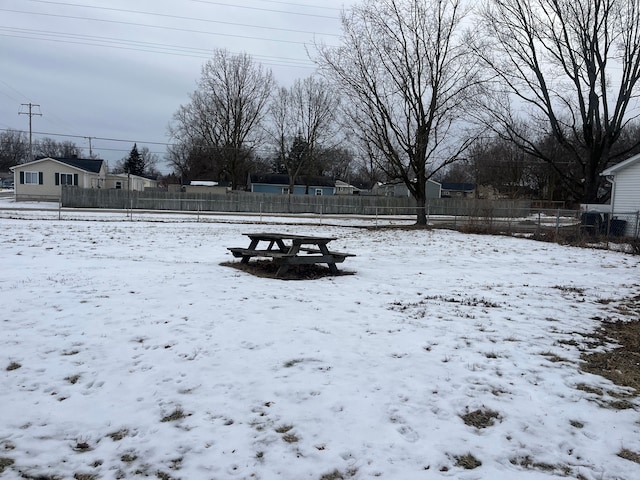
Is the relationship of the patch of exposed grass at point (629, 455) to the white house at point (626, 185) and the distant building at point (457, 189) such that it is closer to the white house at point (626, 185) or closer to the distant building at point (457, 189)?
the white house at point (626, 185)

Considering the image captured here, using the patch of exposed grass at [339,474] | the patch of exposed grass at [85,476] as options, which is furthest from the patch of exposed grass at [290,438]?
the patch of exposed grass at [85,476]

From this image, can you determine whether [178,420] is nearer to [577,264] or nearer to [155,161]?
[577,264]

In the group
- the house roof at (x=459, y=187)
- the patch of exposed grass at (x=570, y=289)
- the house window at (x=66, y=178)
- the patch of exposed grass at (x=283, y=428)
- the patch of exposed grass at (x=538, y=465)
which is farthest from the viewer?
the house roof at (x=459, y=187)

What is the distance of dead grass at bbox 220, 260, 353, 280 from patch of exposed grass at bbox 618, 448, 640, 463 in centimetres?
643

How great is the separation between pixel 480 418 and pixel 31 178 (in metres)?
55.3

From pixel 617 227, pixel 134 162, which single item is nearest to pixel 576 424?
pixel 617 227

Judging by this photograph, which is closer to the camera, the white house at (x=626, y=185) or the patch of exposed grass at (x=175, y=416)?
the patch of exposed grass at (x=175, y=416)

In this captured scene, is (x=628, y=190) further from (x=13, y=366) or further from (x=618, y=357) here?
(x=13, y=366)

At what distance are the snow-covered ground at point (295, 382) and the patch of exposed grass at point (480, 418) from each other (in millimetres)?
47

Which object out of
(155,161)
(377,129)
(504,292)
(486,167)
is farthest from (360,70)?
(155,161)

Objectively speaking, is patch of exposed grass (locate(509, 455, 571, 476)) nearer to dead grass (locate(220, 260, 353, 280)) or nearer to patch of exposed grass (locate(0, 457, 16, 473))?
patch of exposed grass (locate(0, 457, 16, 473))

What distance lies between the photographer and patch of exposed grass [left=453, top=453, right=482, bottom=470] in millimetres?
2993

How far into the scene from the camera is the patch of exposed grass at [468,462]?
2.99 meters

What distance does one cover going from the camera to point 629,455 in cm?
314
